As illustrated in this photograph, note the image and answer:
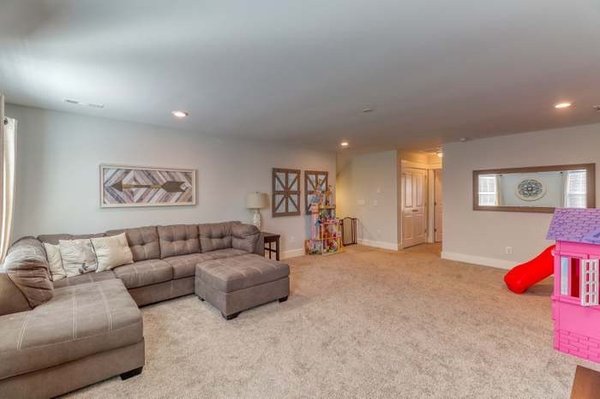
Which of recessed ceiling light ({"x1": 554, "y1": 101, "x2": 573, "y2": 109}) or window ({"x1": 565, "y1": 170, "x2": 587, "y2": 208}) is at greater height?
recessed ceiling light ({"x1": 554, "y1": 101, "x2": 573, "y2": 109})

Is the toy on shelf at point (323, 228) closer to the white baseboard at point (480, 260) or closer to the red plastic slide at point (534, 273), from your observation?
the white baseboard at point (480, 260)

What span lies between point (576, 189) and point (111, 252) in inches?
260

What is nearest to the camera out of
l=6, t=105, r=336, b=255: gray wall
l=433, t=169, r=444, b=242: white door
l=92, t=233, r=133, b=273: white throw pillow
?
l=92, t=233, r=133, b=273: white throw pillow

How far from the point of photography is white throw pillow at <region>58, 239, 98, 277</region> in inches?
122

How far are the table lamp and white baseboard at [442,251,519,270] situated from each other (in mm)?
3777

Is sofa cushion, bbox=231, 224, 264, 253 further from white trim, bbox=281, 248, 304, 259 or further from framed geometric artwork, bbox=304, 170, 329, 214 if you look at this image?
framed geometric artwork, bbox=304, 170, 329, 214

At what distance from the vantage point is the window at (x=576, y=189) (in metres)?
4.23

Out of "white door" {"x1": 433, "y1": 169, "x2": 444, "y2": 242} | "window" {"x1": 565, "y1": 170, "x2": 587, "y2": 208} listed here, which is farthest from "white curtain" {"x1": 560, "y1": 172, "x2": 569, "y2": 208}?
"white door" {"x1": 433, "y1": 169, "x2": 444, "y2": 242}

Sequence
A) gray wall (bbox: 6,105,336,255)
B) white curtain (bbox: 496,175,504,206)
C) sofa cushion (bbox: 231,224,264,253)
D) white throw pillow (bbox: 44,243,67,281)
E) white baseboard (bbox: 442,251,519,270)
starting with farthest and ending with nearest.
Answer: white curtain (bbox: 496,175,504,206) → white baseboard (bbox: 442,251,519,270) → sofa cushion (bbox: 231,224,264,253) → gray wall (bbox: 6,105,336,255) → white throw pillow (bbox: 44,243,67,281)

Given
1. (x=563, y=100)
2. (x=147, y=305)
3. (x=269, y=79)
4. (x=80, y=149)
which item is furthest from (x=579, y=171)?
(x=80, y=149)

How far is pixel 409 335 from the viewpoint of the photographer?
2617mm

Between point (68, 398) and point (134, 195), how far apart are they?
277 centimetres

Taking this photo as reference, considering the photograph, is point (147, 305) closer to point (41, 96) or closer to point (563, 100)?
point (41, 96)

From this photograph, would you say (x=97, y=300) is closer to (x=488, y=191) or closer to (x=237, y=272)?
(x=237, y=272)
